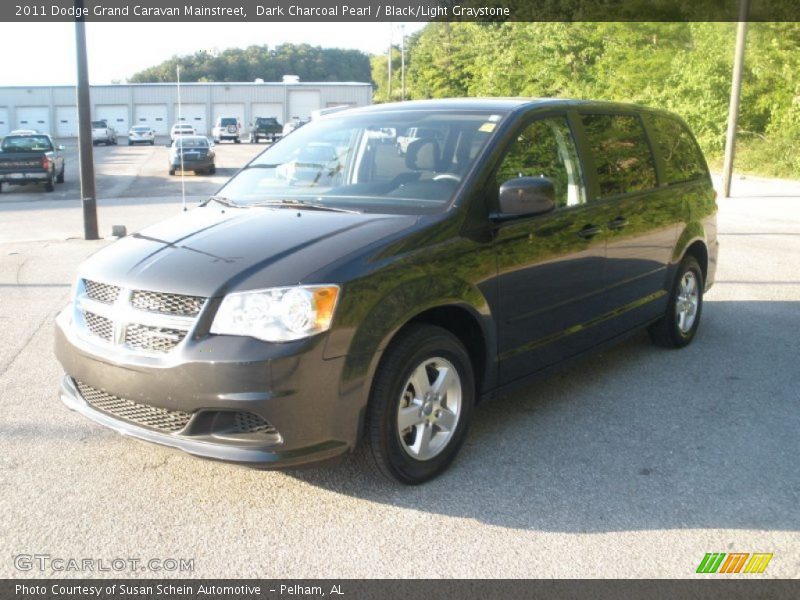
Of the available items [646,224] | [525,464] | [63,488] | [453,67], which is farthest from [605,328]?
[453,67]

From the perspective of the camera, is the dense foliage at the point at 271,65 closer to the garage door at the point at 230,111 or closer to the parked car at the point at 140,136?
the garage door at the point at 230,111

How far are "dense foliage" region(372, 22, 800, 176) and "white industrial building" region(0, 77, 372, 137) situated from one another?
28.6 metres

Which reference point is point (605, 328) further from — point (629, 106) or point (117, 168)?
point (117, 168)

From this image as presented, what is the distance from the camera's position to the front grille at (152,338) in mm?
3543

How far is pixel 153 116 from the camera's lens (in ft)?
252

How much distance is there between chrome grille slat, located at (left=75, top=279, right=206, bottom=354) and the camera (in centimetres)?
354

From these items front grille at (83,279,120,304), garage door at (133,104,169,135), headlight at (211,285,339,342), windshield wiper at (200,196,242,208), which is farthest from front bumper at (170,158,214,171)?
garage door at (133,104,169,135)

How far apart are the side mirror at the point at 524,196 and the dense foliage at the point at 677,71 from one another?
25.0 metres

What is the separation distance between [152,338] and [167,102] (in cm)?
7829

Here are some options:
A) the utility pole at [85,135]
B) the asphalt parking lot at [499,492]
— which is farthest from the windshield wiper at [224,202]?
the utility pole at [85,135]

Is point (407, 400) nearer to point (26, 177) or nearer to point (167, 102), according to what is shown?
point (26, 177)

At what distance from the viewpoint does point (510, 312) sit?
4422 millimetres

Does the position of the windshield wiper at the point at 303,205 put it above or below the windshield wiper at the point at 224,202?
above

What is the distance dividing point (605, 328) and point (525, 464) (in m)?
1.40
